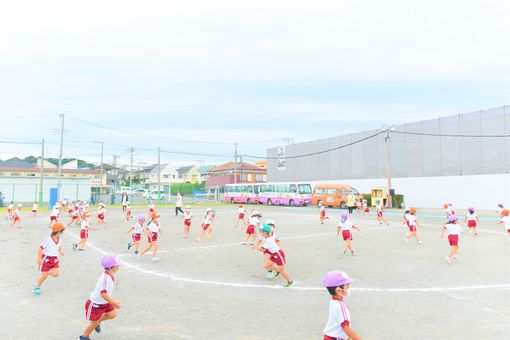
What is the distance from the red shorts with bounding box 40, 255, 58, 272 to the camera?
7825mm

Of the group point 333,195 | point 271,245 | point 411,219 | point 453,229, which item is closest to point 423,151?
point 333,195

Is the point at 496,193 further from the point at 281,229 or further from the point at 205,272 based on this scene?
the point at 205,272

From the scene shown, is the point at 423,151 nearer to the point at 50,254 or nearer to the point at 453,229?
the point at 453,229

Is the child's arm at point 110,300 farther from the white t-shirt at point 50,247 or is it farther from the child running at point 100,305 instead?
the white t-shirt at point 50,247

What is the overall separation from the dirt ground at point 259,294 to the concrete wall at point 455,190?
2654 centimetres

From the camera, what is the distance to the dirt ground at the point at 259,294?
5788 millimetres

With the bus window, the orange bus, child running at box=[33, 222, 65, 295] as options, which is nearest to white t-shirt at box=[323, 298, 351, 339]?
child running at box=[33, 222, 65, 295]

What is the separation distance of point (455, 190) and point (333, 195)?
42.3ft

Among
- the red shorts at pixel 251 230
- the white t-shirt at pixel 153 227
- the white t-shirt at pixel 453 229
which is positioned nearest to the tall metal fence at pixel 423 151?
the white t-shirt at pixel 453 229

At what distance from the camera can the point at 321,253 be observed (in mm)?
12781

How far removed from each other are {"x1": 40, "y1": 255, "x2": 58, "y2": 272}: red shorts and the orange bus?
3494cm

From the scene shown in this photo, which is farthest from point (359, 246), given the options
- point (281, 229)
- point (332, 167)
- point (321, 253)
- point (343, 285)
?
point (332, 167)

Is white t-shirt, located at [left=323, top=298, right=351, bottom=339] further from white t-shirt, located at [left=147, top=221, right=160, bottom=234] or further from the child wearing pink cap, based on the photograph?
white t-shirt, located at [left=147, top=221, right=160, bottom=234]

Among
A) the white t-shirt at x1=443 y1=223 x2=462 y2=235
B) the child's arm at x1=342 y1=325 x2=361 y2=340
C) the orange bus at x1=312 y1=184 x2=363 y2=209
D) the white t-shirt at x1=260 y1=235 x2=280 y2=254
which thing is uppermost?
the orange bus at x1=312 y1=184 x2=363 y2=209
